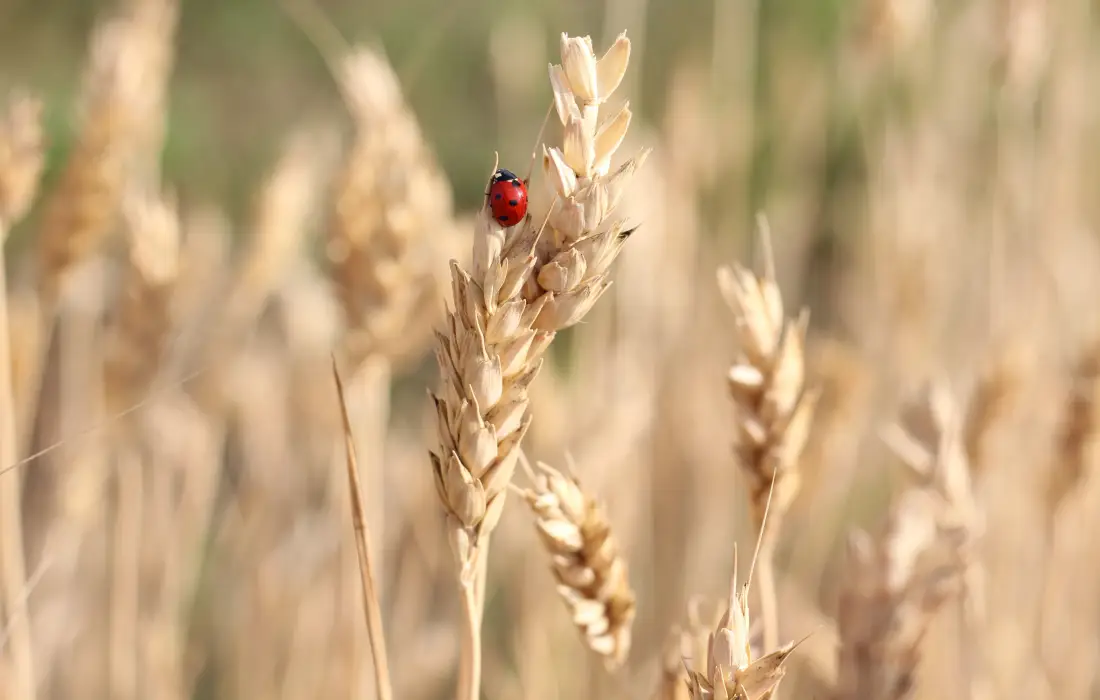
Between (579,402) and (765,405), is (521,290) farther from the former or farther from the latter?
(579,402)

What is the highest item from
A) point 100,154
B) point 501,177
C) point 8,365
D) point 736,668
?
point 100,154

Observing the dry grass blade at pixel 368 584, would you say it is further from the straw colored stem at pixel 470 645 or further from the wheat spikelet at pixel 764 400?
the wheat spikelet at pixel 764 400

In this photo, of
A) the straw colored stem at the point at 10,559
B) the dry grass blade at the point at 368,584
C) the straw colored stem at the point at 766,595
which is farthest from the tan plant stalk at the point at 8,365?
the straw colored stem at the point at 766,595

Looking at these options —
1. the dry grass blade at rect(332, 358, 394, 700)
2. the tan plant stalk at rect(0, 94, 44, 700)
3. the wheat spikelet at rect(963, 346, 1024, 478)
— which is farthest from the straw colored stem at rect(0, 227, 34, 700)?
the wheat spikelet at rect(963, 346, 1024, 478)

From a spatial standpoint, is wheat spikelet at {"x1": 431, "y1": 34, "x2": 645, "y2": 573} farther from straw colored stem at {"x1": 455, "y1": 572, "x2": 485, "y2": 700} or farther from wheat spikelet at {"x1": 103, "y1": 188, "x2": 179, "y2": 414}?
wheat spikelet at {"x1": 103, "y1": 188, "x2": 179, "y2": 414}

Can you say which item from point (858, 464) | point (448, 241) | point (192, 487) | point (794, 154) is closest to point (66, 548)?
point (192, 487)

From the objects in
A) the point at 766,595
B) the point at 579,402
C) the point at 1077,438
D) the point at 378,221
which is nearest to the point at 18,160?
the point at 378,221

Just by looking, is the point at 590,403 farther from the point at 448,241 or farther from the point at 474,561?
the point at 474,561
